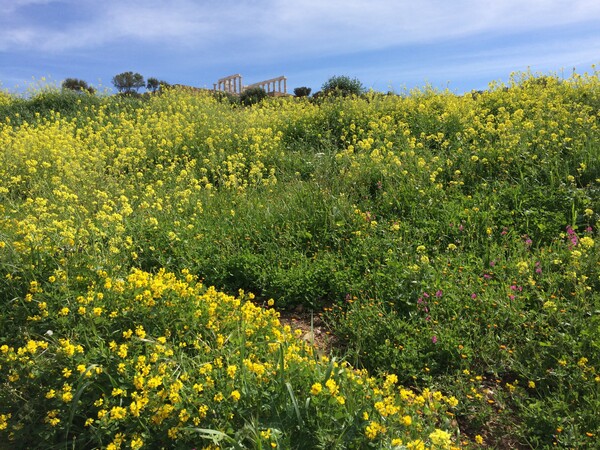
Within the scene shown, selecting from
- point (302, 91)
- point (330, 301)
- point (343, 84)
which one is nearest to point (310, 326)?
point (330, 301)

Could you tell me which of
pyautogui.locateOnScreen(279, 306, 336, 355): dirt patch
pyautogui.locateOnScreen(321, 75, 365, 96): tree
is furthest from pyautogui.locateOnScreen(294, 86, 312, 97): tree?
pyautogui.locateOnScreen(279, 306, 336, 355): dirt patch

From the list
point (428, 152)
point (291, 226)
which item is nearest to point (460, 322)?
point (291, 226)

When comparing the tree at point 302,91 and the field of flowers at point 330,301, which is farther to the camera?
the tree at point 302,91

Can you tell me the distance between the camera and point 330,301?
3.71 m

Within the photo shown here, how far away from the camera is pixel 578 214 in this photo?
13.9 feet

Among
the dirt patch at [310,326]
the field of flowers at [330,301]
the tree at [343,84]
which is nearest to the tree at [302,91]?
the tree at [343,84]

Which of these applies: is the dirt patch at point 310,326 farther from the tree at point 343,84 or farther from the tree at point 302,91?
the tree at point 302,91

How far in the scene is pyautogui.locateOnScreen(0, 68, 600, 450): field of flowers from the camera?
209 cm

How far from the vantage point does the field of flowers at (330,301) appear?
2.09 m

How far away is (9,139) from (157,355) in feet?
23.1

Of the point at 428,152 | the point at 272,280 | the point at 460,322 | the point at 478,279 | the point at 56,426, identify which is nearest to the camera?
the point at 56,426

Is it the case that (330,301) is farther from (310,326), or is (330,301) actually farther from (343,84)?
(343,84)

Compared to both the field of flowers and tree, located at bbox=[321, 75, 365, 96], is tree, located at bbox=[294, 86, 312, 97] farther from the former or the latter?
the field of flowers

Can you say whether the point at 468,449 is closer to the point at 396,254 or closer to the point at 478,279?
the point at 478,279
